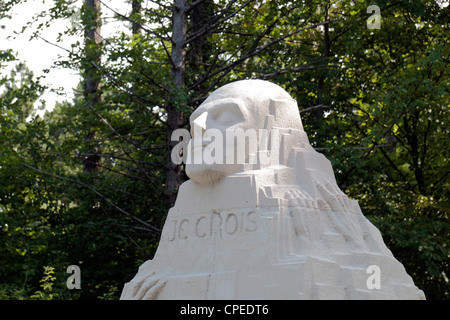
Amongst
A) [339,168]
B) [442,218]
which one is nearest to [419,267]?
[442,218]

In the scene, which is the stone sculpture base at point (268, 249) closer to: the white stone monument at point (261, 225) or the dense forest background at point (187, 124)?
the white stone monument at point (261, 225)

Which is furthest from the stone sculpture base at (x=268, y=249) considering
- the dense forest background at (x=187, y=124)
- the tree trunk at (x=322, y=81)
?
the tree trunk at (x=322, y=81)

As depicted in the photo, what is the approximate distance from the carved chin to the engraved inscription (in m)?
0.31

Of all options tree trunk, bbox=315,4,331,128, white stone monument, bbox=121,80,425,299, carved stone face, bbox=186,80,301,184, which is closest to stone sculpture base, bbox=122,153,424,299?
white stone monument, bbox=121,80,425,299

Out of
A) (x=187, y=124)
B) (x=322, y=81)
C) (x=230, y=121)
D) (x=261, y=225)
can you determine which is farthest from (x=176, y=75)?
(x=261, y=225)

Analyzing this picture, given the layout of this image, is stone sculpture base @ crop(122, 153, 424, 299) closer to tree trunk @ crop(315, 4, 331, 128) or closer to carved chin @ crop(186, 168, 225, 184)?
carved chin @ crop(186, 168, 225, 184)

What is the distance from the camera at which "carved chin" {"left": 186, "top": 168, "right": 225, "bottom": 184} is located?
605cm

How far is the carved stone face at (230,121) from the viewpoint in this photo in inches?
238

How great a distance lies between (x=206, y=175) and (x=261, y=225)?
738 millimetres

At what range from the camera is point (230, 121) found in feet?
20.2

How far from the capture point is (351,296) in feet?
17.9

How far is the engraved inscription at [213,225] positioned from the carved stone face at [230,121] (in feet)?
1.19
